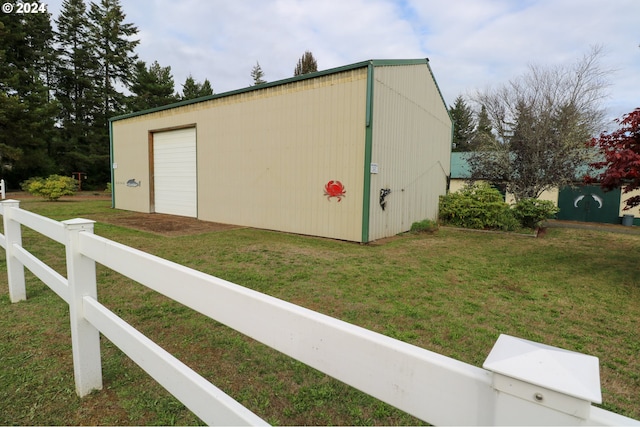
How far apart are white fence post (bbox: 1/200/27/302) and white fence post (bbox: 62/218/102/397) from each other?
2.25 metres

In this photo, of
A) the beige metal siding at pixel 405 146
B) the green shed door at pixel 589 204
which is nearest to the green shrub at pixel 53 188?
the beige metal siding at pixel 405 146

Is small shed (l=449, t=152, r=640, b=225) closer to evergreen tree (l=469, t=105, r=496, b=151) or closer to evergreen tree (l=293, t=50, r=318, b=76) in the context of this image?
evergreen tree (l=469, t=105, r=496, b=151)

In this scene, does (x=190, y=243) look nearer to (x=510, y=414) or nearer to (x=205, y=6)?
(x=205, y=6)

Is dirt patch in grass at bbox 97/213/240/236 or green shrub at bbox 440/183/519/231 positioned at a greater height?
green shrub at bbox 440/183/519/231

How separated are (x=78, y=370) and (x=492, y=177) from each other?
17043 millimetres

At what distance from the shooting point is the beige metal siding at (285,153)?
784cm

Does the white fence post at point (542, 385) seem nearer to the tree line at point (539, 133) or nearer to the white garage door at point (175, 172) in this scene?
the white garage door at point (175, 172)

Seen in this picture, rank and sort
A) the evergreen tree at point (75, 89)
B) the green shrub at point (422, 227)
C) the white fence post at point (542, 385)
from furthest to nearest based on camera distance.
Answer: the evergreen tree at point (75, 89), the green shrub at point (422, 227), the white fence post at point (542, 385)

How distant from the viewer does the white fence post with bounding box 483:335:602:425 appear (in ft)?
1.92

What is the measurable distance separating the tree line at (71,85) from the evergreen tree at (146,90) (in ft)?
0.28

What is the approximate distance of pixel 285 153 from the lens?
9.06 metres
